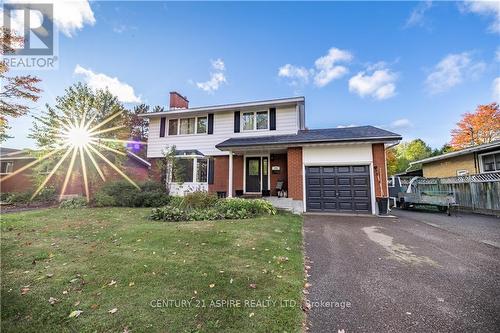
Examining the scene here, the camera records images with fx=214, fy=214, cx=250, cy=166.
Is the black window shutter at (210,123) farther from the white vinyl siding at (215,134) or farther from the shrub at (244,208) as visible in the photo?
the shrub at (244,208)

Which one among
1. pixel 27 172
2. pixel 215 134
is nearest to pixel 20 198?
pixel 27 172

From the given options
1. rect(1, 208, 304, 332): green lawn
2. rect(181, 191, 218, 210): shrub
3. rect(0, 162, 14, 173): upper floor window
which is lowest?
rect(1, 208, 304, 332): green lawn

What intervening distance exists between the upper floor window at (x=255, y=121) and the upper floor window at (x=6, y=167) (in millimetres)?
25506

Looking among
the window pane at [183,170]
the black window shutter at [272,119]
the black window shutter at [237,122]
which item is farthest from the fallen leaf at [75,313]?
the black window shutter at [237,122]

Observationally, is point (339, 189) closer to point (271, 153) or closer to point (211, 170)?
point (271, 153)

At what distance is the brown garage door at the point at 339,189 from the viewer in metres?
10.6

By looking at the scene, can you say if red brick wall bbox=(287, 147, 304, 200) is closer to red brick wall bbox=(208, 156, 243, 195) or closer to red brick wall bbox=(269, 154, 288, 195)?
red brick wall bbox=(269, 154, 288, 195)

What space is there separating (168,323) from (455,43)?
19.3m

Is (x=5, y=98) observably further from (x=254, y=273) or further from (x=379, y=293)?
(x=379, y=293)

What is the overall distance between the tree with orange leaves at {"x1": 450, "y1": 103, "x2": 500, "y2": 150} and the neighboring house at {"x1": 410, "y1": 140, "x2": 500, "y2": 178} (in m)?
13.8

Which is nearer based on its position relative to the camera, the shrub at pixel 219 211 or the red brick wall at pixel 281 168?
the shrub at pixel 219 211

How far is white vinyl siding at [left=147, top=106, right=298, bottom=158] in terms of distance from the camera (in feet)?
43.9

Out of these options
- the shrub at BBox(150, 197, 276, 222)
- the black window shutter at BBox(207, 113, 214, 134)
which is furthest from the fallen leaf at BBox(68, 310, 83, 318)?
the black window shutter at BBox(207, 113, 214, 134)

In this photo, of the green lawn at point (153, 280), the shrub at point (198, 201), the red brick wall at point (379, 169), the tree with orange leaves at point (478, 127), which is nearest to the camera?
the green lawn at point (153, 280)
